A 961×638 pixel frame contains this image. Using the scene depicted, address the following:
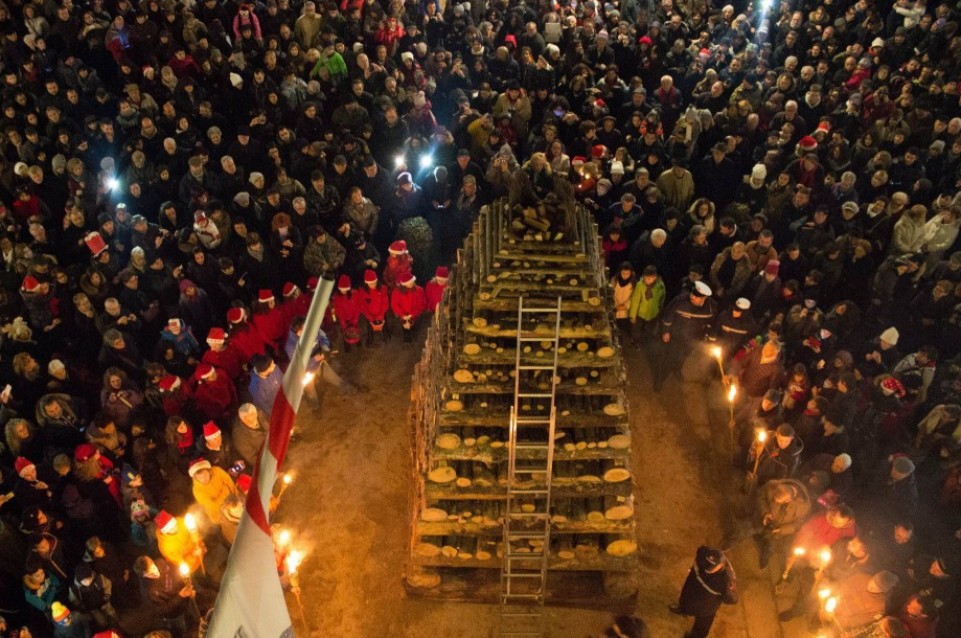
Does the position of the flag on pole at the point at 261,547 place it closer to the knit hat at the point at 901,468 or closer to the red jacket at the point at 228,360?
the red jacket at the point at 228,360

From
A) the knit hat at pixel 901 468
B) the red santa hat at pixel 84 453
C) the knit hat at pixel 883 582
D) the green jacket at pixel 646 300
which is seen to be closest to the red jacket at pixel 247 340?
the red santa hat at pixel 84 453

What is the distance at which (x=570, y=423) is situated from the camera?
8203 millimetres

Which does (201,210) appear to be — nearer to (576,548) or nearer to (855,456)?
(576,548)

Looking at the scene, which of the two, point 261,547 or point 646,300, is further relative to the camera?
point 646,300

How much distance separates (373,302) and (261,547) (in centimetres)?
834

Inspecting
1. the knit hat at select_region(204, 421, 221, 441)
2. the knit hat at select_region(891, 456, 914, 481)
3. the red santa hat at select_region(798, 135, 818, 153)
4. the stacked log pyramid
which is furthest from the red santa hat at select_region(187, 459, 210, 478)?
the red santa hat at select_region(798, 135, 818, 153)

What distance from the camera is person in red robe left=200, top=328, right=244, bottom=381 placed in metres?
10.5

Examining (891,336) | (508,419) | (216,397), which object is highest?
(891,336)

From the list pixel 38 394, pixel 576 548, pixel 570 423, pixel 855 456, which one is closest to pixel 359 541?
pixel 576 548

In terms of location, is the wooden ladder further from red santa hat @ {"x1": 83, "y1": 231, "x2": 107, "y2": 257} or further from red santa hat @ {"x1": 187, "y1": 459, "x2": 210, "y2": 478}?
red santa hat @ {"x1": 83, "y1": 231, "x2": 107, "y2": 257}

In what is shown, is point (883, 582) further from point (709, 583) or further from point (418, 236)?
point (418, 236)

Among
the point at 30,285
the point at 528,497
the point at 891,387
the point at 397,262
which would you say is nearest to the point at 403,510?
the point at 528,497

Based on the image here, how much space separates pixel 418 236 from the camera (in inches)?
503

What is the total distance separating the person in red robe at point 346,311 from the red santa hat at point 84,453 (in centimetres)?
431
